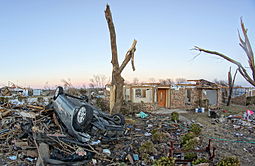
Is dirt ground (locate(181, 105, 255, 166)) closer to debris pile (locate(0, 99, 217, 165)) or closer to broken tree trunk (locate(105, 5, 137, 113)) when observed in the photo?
debris pile (locate(0, 99, 217, 165))

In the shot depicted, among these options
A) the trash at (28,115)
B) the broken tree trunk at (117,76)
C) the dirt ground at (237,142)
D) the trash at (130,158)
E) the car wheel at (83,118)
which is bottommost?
the dirt ground at (237,142)

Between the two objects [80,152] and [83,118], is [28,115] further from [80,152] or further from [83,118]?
[80,152]

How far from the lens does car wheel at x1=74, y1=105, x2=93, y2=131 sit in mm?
4395

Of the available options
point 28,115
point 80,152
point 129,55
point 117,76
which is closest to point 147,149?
point 80,152

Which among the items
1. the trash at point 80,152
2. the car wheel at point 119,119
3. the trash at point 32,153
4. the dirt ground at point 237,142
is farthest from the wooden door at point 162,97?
the trash at point 32,153

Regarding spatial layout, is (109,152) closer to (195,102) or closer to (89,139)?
(89,139)

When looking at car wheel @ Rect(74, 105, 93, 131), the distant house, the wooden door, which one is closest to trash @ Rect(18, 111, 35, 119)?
car wheel @ Rect(74, 105, 93, 131)

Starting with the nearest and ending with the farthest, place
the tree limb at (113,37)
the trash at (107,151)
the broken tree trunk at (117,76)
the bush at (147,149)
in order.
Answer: the trash at (107,151) → the bush at (147,149) → the tree limb at (113,37) → the broken tree trunk at (117,76)

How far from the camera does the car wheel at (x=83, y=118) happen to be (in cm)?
439

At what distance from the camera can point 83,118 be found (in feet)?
14.7

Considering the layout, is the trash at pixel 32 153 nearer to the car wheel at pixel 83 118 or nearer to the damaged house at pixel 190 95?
the car wheel at pixel 83 118

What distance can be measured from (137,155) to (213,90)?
57.1 feet

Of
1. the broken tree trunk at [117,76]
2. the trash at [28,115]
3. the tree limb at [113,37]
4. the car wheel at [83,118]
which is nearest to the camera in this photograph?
the car wheel at [83,118]

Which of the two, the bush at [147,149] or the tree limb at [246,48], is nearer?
the tree limb at [246,48]
